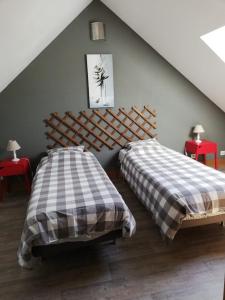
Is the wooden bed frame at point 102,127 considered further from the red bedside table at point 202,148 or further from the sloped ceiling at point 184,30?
the sloped ceiling at point 184,30

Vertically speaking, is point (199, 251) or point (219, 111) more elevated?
point (219, 111)

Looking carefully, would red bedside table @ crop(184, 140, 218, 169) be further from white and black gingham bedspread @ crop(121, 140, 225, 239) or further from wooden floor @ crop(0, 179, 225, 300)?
wooden floor @ crop(0, 179, 225, 300)

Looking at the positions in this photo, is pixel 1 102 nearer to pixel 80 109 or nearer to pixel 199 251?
pixel 80 109

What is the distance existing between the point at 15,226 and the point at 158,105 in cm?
280

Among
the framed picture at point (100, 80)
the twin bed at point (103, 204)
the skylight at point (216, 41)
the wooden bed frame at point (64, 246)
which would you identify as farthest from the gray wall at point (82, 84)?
the wooden bed frame at point (64, 246)

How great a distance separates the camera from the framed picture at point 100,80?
133 inches

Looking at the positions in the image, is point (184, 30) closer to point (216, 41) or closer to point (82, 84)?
point (216, 41)

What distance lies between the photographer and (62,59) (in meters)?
3.28

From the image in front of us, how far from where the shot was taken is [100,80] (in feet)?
11.3

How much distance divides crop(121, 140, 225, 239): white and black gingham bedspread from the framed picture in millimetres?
1170

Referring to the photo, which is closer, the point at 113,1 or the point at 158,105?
the point at 113,1

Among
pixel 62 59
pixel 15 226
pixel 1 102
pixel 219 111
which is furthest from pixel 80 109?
pixel 219 111

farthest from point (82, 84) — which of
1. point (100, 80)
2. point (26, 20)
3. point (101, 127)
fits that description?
point (26, 20)

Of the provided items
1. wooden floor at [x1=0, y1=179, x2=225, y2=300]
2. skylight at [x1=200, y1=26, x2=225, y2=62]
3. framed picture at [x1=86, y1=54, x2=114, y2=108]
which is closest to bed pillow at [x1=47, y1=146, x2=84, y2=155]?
framed picture at [x1=86, y1=54, x2=114, y2=108]
